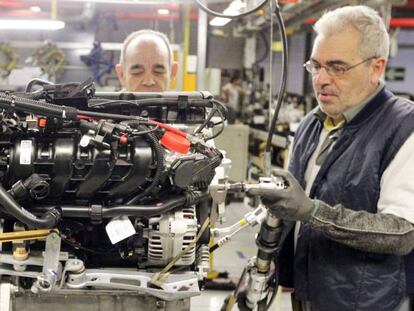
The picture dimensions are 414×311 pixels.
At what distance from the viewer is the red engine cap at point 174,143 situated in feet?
3.12

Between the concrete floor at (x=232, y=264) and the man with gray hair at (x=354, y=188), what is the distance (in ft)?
4.14

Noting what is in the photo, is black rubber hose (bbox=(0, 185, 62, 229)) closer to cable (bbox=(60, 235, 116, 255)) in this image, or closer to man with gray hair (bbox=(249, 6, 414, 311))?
cable (bbox=(60, 235, 116, 255))

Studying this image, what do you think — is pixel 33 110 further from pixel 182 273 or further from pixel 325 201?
pixel 325 201

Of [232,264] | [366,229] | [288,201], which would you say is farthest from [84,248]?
[232,264]

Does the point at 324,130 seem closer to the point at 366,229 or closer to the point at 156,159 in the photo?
the point at 366,229

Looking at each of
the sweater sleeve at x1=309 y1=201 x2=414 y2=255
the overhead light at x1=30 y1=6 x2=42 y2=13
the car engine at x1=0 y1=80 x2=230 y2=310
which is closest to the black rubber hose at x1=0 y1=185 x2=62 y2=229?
the car engine at x1=0 y1=80 x2=230 y2=310

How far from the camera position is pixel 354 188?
1.23m

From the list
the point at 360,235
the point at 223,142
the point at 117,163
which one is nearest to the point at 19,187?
the point at 117,163

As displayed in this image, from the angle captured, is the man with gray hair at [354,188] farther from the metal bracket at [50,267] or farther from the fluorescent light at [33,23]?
the fluorescent light at [33,23]

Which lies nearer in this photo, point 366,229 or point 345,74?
point 366,229

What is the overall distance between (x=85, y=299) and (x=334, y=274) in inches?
26.5

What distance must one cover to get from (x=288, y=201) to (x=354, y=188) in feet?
0.76

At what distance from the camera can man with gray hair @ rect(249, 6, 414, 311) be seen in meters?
1.15

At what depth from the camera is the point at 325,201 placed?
129 cm
